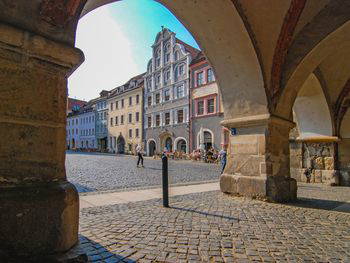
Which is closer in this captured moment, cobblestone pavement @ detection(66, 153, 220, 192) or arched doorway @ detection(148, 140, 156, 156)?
cobblestone pavement @ detection(66, 153, 220, 192)

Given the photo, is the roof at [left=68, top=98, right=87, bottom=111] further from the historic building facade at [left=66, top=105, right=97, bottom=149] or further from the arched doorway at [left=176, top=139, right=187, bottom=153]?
the arched doorway at [left=176, top=139, right=187, bottom=153]

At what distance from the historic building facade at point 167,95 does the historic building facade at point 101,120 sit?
41.9ft

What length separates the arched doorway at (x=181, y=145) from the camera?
28.1 metres

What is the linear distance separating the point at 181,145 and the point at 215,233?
84.4 ft

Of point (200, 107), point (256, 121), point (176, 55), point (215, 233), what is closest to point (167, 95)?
point (176, 55)

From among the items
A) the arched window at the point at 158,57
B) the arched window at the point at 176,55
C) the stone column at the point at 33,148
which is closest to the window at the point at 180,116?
the arched window at the point at 176,55

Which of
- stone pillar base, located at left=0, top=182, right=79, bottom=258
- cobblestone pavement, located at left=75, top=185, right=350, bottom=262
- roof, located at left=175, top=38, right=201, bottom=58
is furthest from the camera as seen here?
roof, located at left=175, top=38, right=201, bottom=58

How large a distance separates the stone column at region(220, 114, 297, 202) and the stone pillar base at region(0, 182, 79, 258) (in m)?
3.82

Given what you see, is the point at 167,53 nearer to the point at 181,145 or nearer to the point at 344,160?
the point at 181,145

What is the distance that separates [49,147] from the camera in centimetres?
196

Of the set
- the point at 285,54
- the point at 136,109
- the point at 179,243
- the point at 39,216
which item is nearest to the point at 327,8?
the point at 285,54

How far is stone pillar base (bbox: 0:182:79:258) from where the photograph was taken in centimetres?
168

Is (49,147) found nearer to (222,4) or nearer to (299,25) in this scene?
(222,4)

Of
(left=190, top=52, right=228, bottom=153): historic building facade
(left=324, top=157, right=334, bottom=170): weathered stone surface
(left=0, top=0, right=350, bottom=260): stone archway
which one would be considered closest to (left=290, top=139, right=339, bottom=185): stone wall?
(left=324, top=157, right=334, bottom=170): weathered stone surface
